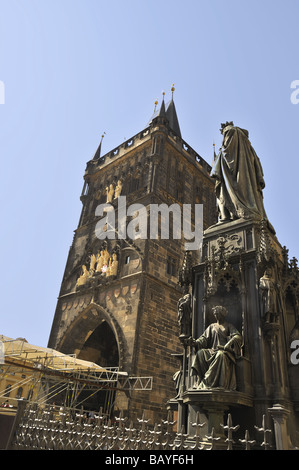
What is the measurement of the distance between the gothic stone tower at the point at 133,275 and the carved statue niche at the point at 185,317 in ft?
33.9

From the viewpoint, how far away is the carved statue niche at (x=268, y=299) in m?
5.14

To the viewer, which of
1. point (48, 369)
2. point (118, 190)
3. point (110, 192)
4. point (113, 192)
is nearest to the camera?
point (48, 369)

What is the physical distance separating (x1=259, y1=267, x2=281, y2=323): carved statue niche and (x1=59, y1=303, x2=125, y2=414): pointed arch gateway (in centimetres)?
1293

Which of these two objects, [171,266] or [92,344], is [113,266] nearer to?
[171,266]

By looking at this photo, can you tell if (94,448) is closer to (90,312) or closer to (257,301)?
(257,301)

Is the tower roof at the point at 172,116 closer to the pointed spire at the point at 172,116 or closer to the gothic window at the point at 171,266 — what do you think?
the pointed spire at the point at 172,116

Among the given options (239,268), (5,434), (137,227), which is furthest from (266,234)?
(137,227)

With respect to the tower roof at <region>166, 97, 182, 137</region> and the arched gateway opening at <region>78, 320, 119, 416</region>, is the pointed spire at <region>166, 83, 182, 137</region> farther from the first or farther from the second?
the arched gateway opening at <region>78, 320, 119, 416</region>

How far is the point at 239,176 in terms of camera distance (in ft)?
23.9

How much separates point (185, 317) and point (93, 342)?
15.8 m

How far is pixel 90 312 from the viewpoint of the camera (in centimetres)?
1953

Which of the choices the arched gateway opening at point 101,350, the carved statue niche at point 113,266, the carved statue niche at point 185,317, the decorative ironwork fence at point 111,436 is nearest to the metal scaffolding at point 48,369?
the arched gateway opening at point 101,350

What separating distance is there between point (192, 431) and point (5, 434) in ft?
9.38

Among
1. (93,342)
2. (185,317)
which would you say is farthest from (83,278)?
(185,317)
